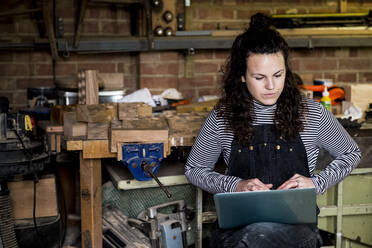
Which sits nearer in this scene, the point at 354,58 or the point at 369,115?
the point at 369,115

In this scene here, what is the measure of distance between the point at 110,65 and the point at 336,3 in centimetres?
175

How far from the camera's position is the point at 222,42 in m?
3.63

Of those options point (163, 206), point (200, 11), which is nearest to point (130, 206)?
point (163, 206)

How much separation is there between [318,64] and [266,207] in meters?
2.42

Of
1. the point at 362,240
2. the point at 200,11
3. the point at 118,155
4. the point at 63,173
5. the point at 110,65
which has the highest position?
the point at 200,11

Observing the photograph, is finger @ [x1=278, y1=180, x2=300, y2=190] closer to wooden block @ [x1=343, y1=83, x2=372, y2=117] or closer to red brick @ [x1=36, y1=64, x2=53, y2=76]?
wooden block @ [x1=343, y1=83, x2=372, y2=117]

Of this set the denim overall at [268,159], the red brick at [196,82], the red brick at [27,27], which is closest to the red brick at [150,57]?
the red brick at [196,82]

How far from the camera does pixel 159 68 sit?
369 cm

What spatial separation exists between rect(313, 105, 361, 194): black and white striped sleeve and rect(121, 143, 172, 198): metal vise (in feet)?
2.45

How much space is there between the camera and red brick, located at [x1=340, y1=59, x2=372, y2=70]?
406 centimetres

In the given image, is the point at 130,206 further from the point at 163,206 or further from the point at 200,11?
the point at 200,11

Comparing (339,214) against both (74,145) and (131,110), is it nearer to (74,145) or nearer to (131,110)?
(131,110)

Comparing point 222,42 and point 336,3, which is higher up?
point 336,3

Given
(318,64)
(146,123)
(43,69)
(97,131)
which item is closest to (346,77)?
(318,64)
